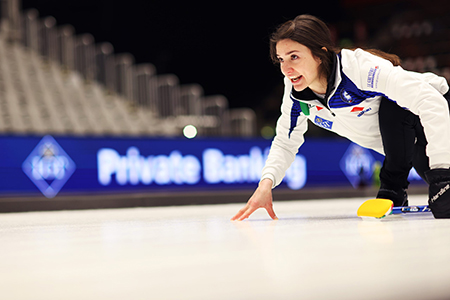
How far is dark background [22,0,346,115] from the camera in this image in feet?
33.1

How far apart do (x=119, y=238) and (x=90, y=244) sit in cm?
13

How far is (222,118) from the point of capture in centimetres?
795

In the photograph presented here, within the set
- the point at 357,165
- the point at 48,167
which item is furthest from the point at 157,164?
the point at 357,165


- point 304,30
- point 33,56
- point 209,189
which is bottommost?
point 209,189

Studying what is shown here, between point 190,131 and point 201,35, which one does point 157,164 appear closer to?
point 190,131

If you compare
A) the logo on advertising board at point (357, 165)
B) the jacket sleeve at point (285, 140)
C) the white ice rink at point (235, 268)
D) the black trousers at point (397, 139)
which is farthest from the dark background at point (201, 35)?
the white ice rink at point (235, 268)

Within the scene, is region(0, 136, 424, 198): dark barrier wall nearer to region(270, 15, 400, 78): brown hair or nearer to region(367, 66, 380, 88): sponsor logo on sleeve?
region(270, 15, 400, 78): brown hair

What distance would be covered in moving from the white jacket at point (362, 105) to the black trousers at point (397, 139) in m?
0.07

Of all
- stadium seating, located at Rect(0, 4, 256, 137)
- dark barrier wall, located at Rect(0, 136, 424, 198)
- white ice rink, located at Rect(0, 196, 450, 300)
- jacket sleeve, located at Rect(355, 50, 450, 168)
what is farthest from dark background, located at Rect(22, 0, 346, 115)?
white ice rink, located at Rect(0, 196, 450, 300)

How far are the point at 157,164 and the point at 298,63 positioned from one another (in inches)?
142

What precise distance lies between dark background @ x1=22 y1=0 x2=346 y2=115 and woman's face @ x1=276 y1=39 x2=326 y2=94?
28.0 feet

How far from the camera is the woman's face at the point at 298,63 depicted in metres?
1.71

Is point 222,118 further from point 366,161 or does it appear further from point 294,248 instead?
point 294,248

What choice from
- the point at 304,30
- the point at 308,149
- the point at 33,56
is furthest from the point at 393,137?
the point at 33,56
